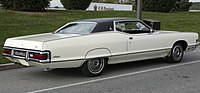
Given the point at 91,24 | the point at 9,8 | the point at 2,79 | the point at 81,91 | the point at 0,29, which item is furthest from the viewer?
the point at 9,8

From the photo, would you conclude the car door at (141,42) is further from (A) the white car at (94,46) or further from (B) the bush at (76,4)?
(B) the bush at (76,4)

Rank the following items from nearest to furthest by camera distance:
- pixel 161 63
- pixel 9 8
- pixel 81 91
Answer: pixel 81 91 < pixel 161 63 < pixel 9 8

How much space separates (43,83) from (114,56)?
69.7 inches

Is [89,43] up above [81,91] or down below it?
above

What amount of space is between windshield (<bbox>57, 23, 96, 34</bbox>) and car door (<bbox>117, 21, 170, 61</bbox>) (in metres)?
0.77

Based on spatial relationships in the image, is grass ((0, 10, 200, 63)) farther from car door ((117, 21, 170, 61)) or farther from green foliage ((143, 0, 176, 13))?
car door ((117, 21, 170, 61))

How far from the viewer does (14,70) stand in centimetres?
886

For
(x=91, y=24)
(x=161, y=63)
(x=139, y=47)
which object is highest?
(x=91, y=24)

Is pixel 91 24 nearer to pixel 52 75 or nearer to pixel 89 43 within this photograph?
pixel 89 43

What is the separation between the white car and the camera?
7.27m

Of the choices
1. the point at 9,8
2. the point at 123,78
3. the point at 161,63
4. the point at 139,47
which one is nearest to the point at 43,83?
the point at 123,78

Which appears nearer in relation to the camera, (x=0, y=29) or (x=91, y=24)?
(x=91, y=24)

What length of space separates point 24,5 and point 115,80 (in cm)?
1252

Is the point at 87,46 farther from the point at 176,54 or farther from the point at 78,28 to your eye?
the point at 176,54
